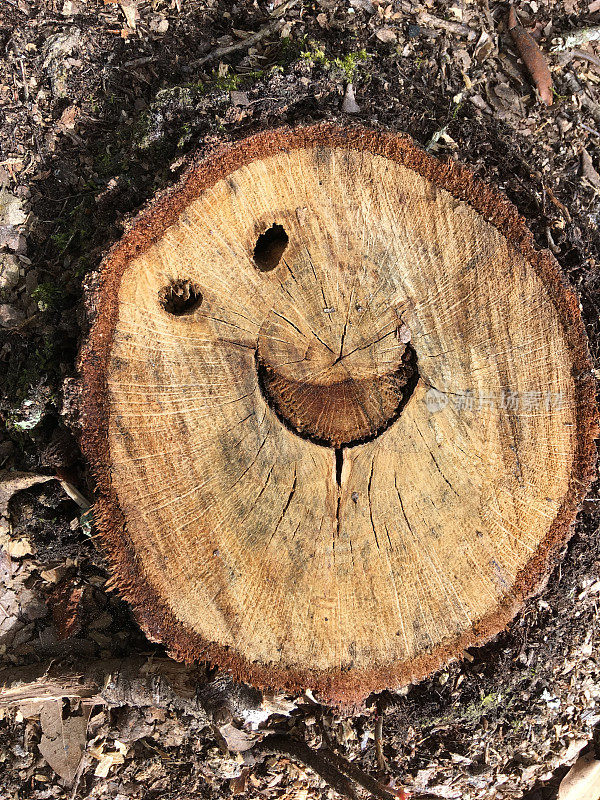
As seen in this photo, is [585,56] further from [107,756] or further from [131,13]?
[107,756]

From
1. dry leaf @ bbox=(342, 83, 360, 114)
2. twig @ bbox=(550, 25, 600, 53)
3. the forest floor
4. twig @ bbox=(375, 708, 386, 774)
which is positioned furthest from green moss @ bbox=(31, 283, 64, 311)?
twig @ bbox=(550, 25, 600, 53)

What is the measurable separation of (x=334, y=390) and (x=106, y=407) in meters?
0.70

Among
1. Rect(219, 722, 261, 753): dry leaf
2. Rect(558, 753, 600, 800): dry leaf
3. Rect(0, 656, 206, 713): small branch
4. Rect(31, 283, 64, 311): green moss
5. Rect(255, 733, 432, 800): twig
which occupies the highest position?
Rect(31, 283, 64, 311): green moss

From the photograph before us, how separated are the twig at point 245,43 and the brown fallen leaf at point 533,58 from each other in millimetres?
1010

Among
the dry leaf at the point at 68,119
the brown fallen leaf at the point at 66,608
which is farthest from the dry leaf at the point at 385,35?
the brown fallen leaf at the point at 66,608

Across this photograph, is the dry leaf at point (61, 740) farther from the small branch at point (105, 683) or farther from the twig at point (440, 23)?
the twig at point (440, 23)

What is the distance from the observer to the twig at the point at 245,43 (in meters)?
2.27

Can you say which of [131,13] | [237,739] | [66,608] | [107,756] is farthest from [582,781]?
[131,13]

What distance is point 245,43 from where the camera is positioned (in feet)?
7.44

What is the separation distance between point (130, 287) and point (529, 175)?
153 centimetres

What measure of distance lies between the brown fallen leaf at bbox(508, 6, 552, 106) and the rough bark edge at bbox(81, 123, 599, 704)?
37.1 inches

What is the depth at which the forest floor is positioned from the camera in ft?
6.79

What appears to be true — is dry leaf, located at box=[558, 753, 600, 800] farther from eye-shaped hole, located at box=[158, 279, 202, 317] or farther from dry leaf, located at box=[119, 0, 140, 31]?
dry leaf, located at box=[119, 0, 140, 31]

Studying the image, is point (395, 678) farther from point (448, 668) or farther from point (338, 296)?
point (338, 296)
